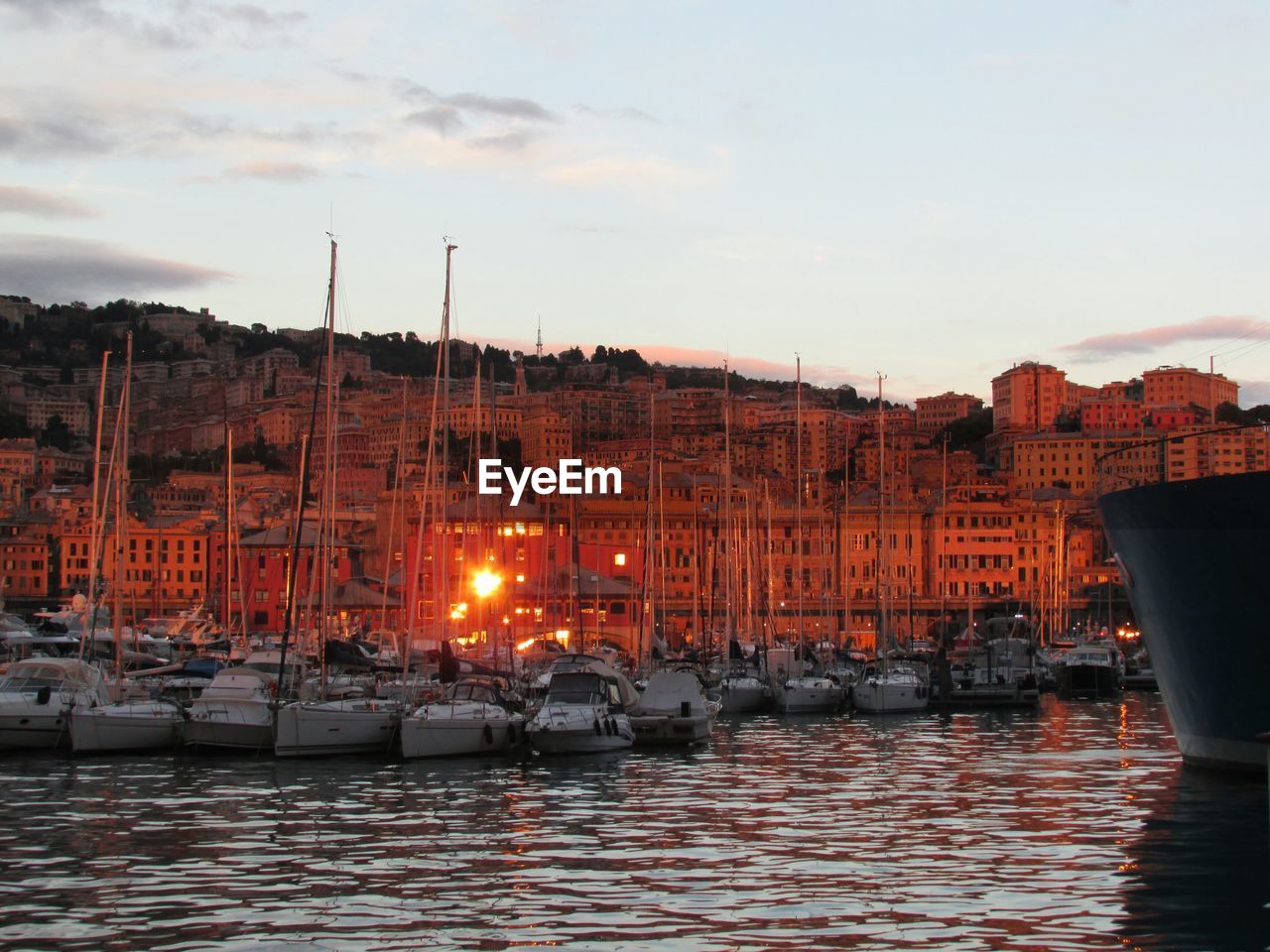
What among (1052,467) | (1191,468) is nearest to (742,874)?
(1191,468)

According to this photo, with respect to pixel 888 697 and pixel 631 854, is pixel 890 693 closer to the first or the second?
pixel 888 697

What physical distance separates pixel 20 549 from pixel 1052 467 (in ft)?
338

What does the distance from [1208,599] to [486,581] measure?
109 feet

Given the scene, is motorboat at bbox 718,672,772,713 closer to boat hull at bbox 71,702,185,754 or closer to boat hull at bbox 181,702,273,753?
boat hull at bbox 181,702,273,753

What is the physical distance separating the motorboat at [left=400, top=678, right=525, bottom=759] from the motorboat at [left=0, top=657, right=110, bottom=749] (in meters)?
7.75

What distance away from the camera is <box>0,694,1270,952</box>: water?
1672cm

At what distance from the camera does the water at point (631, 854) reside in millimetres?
16719

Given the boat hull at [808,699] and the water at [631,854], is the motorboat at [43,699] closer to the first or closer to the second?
the water at [631,854]

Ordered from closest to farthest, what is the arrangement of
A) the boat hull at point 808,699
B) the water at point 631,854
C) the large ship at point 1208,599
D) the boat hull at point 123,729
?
the water at point 631,854 < the large ship at point 1208,599 < the boat hull at point 123,729 < the boat hull at point 808,699

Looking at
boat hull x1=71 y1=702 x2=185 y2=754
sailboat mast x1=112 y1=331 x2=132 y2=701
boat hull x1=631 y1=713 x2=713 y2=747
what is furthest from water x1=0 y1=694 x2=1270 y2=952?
sailboat mast x1=112 y1=331 x2=132 y2=701

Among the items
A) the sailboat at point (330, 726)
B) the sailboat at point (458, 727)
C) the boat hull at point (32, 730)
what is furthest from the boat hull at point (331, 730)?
the boat hull at point (32, 730)

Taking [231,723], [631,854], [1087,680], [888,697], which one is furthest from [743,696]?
[631,854]

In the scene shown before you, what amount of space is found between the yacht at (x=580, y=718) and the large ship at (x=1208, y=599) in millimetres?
11562

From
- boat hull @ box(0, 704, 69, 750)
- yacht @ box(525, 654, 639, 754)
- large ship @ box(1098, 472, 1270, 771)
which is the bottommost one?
A: boat hull @ box(0, 704, 69, 750)
